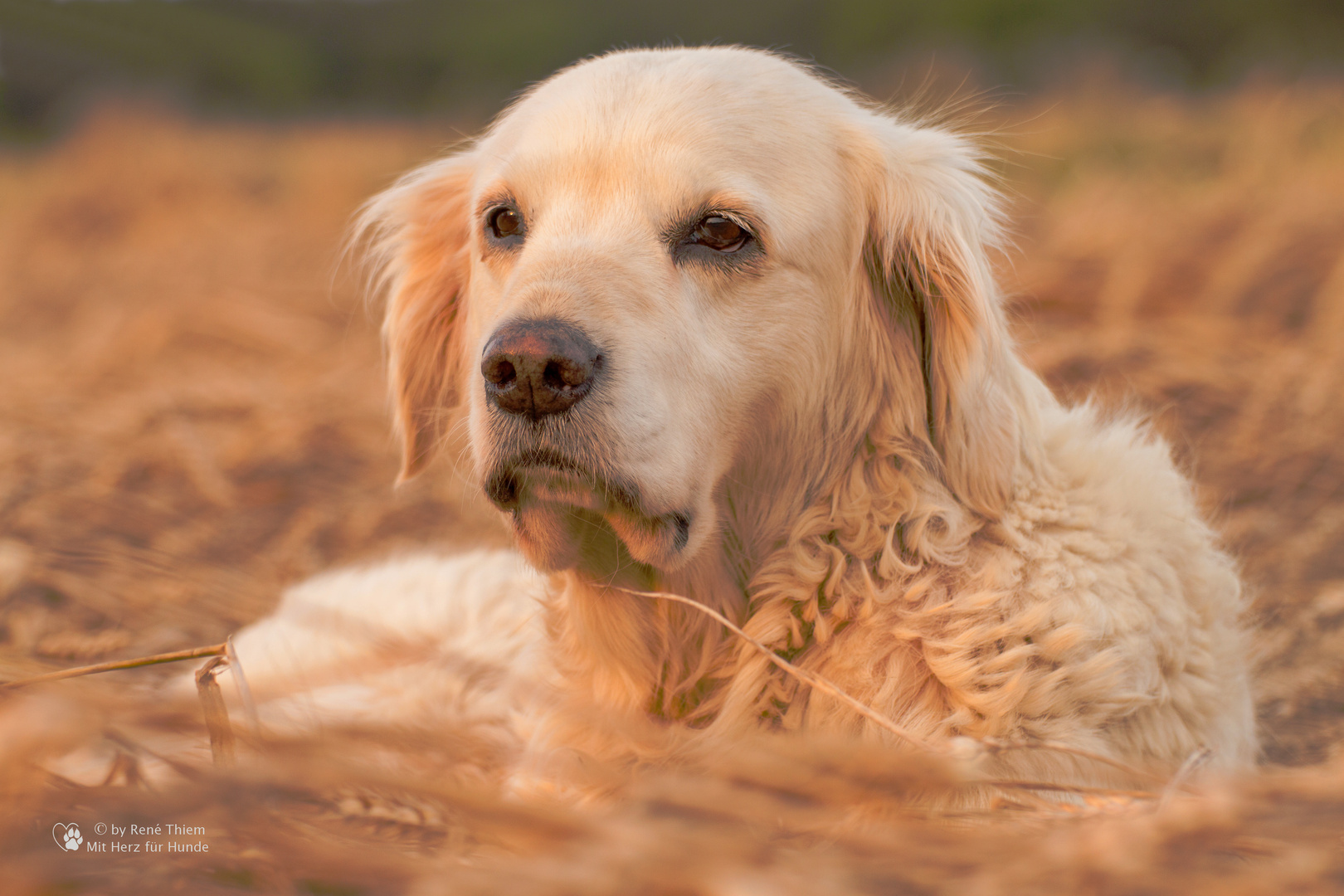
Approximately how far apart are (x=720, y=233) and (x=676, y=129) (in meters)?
0.23

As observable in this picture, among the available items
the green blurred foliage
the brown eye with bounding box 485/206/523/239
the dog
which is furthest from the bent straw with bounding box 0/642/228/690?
the green blurred foliage

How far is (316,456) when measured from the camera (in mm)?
5004

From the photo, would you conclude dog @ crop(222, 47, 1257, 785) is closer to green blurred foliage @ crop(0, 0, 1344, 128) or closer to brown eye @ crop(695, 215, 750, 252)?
brown eye @ crop(695, 215, 750, 252)

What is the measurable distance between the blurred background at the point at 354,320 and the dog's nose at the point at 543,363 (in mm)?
758

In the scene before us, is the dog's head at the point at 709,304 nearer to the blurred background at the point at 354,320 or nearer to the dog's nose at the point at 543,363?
the dog's nose at the point at 543,363

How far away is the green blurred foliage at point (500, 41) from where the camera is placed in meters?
15.0

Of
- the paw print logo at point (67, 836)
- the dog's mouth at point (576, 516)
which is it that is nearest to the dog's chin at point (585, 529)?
the dog's mouth at point (576, 516)

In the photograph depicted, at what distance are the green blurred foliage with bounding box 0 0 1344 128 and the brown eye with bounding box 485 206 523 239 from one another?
36.6ft

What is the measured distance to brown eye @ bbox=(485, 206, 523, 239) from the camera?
7.55 feet

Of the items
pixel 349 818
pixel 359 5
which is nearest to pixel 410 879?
pixel 349 818

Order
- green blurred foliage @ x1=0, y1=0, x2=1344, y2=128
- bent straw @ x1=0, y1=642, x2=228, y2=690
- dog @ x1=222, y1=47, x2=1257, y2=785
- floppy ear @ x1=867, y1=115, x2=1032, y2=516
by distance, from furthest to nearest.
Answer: green blurred foliage @ x1=0, y1=0, x2=1344, y2=128 → floppy ear @ x1=867, y1=115, x2=1032, y2=516 → dog @ x1=222, y1=47, x2=1257, y2=785 → bent straw @ x1=0, y1=642, x2=228, y2=690

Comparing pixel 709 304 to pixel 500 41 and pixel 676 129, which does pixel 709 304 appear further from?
pixel 500 41

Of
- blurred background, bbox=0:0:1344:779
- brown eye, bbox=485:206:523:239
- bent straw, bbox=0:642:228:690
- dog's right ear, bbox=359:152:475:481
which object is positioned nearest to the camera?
bent straw, bbox=0:642:228:690

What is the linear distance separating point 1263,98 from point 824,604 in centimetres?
982
